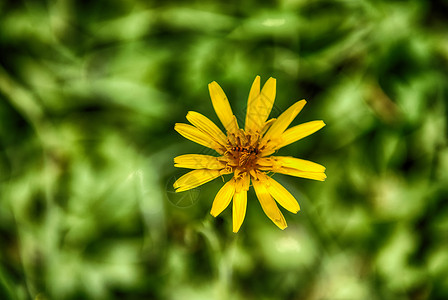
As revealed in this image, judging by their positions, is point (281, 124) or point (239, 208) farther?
point (281, 124)

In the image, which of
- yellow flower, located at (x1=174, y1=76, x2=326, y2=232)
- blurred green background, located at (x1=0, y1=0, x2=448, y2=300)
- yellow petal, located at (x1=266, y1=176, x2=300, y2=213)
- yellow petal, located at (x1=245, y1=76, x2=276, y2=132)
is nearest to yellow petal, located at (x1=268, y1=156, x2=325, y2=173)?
yellow flower, located at (x1=174, y1=76, x2=326, y2=232)

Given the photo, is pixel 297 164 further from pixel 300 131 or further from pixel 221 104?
pixel 221 104

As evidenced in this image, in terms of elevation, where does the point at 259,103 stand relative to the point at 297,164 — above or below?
above

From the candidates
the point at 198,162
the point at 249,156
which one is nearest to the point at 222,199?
the point at 198,162

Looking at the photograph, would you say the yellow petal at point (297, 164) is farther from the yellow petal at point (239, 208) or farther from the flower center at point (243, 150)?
the yellow petal at point (239, 208)

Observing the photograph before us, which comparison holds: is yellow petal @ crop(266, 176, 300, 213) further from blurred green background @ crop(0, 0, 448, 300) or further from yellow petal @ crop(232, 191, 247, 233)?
blurred green background @ crop(0, 0, 448, 300)

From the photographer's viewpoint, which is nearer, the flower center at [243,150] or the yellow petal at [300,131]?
the yellow petal at [300,131]

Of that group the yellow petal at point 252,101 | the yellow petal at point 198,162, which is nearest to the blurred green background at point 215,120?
the yellow petal at point 252,101
